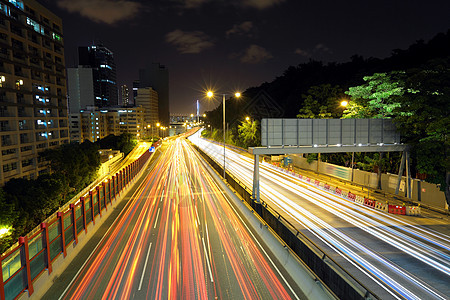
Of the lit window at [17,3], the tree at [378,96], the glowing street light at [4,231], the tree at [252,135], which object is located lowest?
the glowing street light at [4,231]

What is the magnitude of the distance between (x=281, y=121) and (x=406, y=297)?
16837 mm

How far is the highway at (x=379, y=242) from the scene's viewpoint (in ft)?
40.7

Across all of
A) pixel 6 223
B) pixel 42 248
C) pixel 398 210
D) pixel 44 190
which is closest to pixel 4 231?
pixel 6 223

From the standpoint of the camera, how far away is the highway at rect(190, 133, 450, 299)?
488 inches

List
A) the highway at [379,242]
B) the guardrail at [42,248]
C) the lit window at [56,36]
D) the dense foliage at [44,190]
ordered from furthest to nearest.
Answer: the lit window at [56,36], the dense foliage at [44,190], the highway at [379,242], the guardrail at [42,248]

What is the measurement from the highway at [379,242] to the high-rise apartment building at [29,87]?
53082mm

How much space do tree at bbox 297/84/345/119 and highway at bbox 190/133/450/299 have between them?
22292 millimetres

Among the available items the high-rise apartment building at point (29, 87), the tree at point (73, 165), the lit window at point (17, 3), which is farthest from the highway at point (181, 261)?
the lit window at point (17, 3)

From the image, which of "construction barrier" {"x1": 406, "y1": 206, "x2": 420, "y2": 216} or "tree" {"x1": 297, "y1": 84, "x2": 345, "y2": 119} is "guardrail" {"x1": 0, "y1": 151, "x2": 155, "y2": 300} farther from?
"tree" {"x1": 297, "y1": 84, "x2": 345, "y2": 119}

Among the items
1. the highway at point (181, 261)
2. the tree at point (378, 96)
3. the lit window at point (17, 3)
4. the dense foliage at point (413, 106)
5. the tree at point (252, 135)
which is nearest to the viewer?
the highway at point (181, 261)

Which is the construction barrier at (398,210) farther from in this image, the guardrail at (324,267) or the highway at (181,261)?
the highway at (181,261)

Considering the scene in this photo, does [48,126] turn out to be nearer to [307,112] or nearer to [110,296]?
[307,112]

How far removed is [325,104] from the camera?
1975 inches

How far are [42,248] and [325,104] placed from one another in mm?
47892
